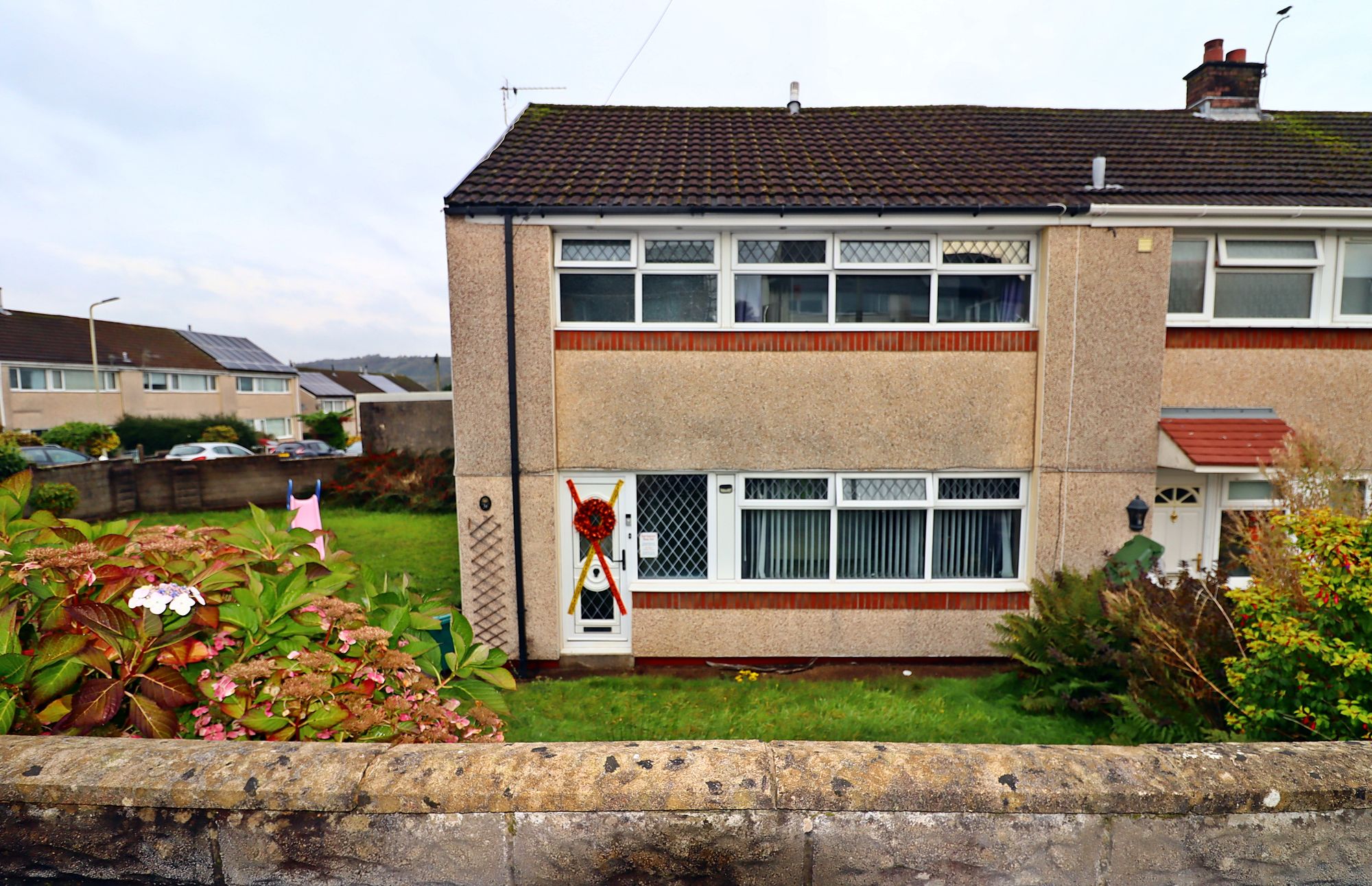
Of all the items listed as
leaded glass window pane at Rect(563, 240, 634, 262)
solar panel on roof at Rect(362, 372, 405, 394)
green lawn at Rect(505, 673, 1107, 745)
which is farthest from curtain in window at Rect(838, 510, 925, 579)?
solar panel on roof at Rect(362, 372, 405, 394)

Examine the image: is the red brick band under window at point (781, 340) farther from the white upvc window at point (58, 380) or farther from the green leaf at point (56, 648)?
the white upvc window at point (58, 380)

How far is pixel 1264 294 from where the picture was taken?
666 cm

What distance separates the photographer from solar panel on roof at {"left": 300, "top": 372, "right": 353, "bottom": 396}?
48.9 metres

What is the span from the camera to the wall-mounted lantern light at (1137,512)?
6.44m

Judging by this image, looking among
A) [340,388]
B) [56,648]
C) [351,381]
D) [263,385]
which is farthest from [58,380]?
[56,648]

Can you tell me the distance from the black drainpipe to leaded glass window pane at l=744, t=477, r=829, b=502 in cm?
234

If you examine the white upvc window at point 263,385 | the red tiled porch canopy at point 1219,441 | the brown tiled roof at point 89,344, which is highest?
the brown tiled roof at point 89,344

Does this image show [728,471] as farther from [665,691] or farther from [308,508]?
[308,508]

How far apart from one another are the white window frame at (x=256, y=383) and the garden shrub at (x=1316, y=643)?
45.6 metres

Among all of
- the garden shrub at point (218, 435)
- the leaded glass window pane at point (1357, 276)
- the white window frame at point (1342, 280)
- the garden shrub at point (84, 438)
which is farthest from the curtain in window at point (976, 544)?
the garden shrub at point (218, 435)

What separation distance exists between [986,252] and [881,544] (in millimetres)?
Result: 3196

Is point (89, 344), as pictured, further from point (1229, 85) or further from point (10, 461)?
point (1229, 85)

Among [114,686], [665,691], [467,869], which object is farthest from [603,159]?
[467,869]

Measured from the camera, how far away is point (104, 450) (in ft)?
70.4
